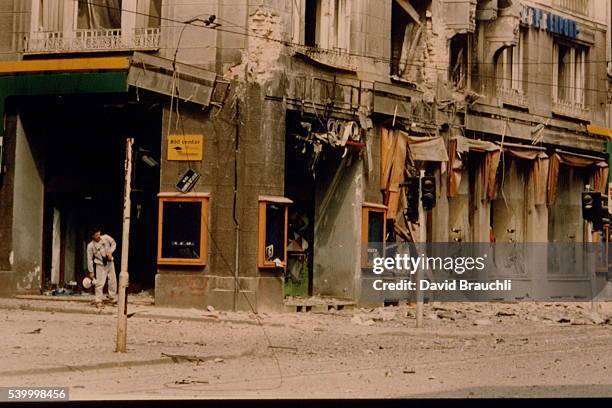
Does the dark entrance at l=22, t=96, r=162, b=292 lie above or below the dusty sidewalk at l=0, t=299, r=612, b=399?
above

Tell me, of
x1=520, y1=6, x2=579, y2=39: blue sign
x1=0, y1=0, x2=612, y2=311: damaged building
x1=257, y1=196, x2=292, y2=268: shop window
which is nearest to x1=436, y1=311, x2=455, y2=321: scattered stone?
x1=0, y1=0, x2=612, y2=311: damaged building

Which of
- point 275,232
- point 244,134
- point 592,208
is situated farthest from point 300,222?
point 592,208

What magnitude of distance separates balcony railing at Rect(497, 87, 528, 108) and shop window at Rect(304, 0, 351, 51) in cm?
792

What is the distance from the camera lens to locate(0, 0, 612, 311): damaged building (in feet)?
94.8

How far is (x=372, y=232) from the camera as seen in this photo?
33.2 m

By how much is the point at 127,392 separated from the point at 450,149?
21786 mm

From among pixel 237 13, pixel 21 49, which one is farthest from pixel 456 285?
pixel 21 49

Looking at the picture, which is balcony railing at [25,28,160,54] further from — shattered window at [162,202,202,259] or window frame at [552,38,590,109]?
window frame at [552,38,590,109]

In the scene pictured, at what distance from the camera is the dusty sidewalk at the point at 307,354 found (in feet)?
54.7

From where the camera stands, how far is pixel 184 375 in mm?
17969

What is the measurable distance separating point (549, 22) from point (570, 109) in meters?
2.92

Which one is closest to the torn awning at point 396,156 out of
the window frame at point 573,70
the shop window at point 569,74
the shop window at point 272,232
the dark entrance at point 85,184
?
the shop window at point 272,232

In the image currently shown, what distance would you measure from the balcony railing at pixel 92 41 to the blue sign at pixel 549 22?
13909 millimetres

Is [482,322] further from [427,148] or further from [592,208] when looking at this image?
[427,148]
